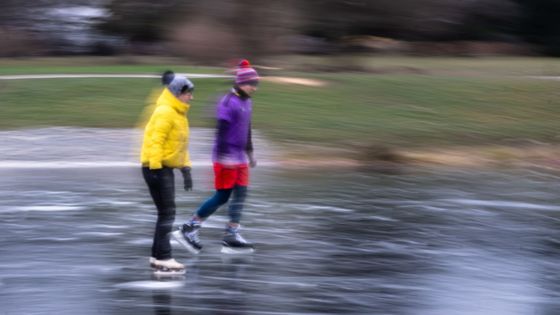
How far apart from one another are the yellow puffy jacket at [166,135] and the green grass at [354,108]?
894 centimetres

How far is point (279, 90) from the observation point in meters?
21.7

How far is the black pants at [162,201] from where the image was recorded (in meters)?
7.69

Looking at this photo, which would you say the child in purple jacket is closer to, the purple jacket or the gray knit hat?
the purple jacket

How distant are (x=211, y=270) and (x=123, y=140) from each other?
8.53 meters

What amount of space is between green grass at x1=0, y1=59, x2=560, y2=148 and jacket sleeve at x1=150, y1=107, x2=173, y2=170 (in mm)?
9084

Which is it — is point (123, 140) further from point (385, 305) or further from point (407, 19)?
point (407, 19)

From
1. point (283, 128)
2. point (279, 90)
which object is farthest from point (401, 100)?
point (283, 128)

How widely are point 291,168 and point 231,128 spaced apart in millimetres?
6340

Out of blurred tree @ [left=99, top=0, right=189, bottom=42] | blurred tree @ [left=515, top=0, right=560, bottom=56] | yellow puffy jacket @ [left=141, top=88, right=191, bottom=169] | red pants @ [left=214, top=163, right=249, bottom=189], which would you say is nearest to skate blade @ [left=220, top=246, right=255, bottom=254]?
red pants @ [left=214, top=163, right=249, bottom=189]

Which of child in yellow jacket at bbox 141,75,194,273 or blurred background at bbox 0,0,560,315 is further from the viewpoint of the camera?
child in yellow jacket at bbox 141,75,194,273

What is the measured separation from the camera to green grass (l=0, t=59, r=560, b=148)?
17.7 metres

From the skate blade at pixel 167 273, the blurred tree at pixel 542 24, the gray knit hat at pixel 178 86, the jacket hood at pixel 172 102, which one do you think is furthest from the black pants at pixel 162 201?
the blurred tree at pixel 542 24

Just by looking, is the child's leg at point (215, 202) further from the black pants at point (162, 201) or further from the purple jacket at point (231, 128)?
the black pants at point (162, 201)

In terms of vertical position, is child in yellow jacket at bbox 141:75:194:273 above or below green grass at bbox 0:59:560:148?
above
